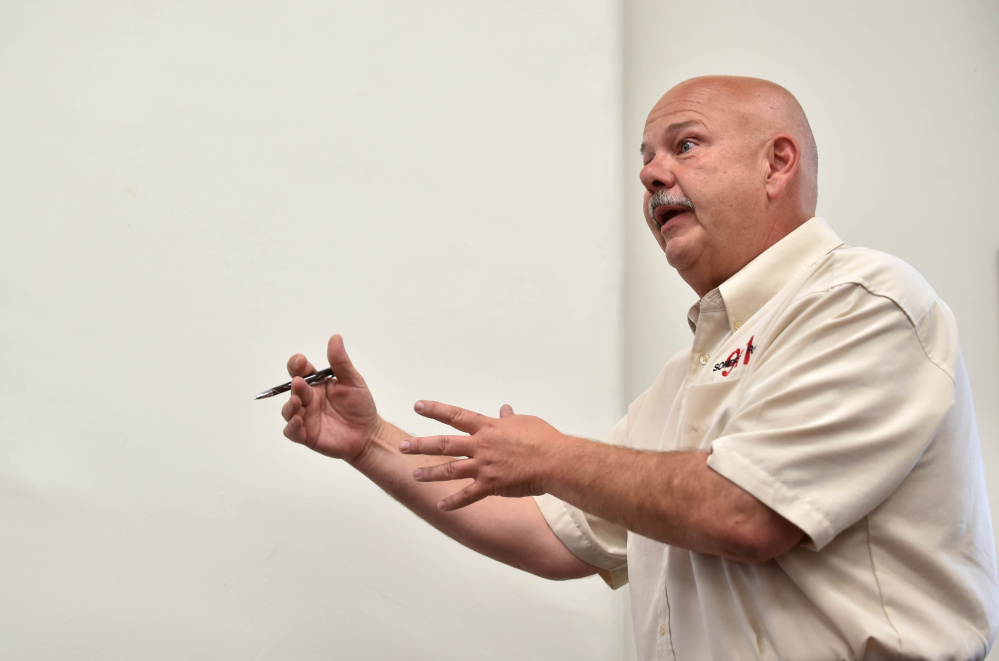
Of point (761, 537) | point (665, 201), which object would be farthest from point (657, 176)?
point (761, 537)

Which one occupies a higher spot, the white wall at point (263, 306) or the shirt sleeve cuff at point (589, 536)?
the white wall at point (263, 306)

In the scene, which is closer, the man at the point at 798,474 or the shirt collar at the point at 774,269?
the man at the point at 798,474

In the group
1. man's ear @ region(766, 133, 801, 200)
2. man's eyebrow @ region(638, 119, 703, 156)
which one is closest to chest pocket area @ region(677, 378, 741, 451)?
man's ear @ region(766, 133, 801, 200)

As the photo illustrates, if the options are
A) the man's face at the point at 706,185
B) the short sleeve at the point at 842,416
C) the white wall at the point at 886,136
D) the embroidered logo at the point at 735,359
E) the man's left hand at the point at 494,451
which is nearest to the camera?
the short sleeve at the point at 842,416

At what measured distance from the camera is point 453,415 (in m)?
1.12

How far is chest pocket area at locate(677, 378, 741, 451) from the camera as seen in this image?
1.15 m

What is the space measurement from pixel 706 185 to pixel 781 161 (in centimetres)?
14

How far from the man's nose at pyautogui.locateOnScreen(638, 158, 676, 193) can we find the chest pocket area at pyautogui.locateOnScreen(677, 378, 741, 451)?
1.33 feet

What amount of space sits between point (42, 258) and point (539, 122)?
1053mm

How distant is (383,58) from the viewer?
1.78 m

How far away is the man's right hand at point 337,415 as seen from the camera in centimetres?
135

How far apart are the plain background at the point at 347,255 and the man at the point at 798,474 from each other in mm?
319

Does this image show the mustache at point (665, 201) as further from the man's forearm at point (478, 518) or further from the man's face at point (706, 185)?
the man's forearm at point (478, 518)

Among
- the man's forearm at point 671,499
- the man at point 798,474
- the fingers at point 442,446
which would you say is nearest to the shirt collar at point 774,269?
the man at point 798,474
